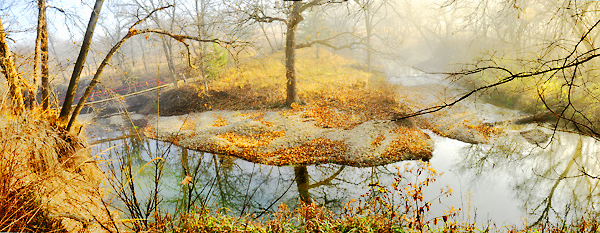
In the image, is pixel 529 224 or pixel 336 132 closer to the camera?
→ pixel 529 224

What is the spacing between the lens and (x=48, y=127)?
6020mm

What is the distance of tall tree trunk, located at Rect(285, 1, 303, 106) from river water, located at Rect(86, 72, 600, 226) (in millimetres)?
5880

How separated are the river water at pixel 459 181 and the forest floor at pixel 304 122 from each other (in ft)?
2.18

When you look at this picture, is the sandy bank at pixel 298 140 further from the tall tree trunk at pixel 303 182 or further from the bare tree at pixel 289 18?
the bare tree at pixel 289 18

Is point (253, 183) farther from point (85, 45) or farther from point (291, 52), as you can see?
point (291, 52)

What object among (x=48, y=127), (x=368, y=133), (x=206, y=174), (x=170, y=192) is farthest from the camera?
(x=368, y=133)

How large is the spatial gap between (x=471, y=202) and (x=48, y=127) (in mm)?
9912

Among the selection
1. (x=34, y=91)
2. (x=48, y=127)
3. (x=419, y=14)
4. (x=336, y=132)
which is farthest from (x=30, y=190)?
(x=419, y=14)

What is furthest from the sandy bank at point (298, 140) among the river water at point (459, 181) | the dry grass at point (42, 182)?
the dry grass at point (42, 182)

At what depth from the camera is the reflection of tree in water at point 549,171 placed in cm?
675

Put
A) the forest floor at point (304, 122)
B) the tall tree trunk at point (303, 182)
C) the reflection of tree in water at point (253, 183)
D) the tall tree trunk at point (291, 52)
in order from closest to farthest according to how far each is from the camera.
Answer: the reflection of tree in water at point (253, 183) < the tall tree trunk at point (303, 182) < the forest floor at point (304, 122) < the tall tree trunk at point (291, 52)

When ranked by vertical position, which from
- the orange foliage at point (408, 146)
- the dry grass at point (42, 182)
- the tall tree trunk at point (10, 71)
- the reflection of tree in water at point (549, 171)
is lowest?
the reflection of tree in water at point (549, 171)

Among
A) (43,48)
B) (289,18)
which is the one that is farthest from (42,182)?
(289,18)

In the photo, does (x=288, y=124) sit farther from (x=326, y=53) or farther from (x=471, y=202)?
(x=326, y=53)
